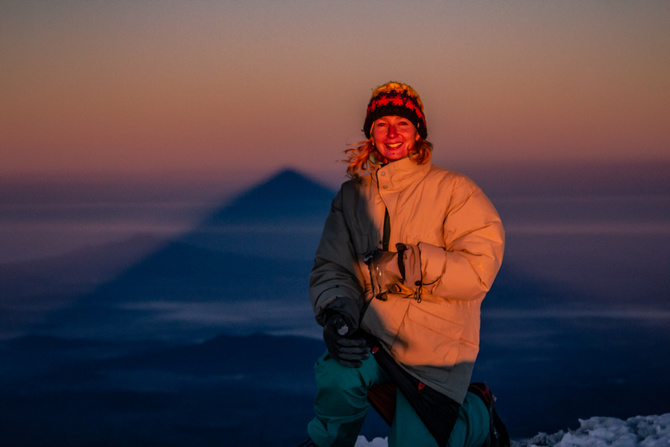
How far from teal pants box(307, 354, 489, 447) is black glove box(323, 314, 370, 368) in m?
0.05

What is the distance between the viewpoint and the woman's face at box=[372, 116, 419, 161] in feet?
11.5

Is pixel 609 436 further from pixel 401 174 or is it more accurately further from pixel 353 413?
pixel 401 174

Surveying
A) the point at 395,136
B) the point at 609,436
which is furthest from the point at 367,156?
the point at 609,436

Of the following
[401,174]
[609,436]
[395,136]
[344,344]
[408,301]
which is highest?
[395,136]

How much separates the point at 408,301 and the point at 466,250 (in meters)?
0.35

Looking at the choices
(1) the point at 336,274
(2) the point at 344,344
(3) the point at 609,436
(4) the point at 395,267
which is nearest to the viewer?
(4) the point at 395,267

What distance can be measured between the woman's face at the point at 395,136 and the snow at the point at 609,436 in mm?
1913

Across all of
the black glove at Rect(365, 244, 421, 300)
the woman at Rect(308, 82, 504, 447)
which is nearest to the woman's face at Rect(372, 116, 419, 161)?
the woman at Rect(308, 82, 504, 447)

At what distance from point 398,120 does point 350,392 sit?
4.23ft

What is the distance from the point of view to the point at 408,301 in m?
3.28

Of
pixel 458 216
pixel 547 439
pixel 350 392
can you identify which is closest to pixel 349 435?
pixel 350 392

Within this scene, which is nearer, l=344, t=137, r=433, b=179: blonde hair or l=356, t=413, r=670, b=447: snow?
l=344, t=137, r=433, b=179: blonde hair

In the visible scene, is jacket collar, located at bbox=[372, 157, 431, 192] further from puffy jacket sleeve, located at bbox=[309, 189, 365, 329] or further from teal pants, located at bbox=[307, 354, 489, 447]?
teal pants, located at bbox=[307, 354, 489, 447]

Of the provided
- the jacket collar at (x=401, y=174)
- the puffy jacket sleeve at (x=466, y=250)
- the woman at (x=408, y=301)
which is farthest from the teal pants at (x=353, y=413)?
the jacket collar at (x=401, y=174)
